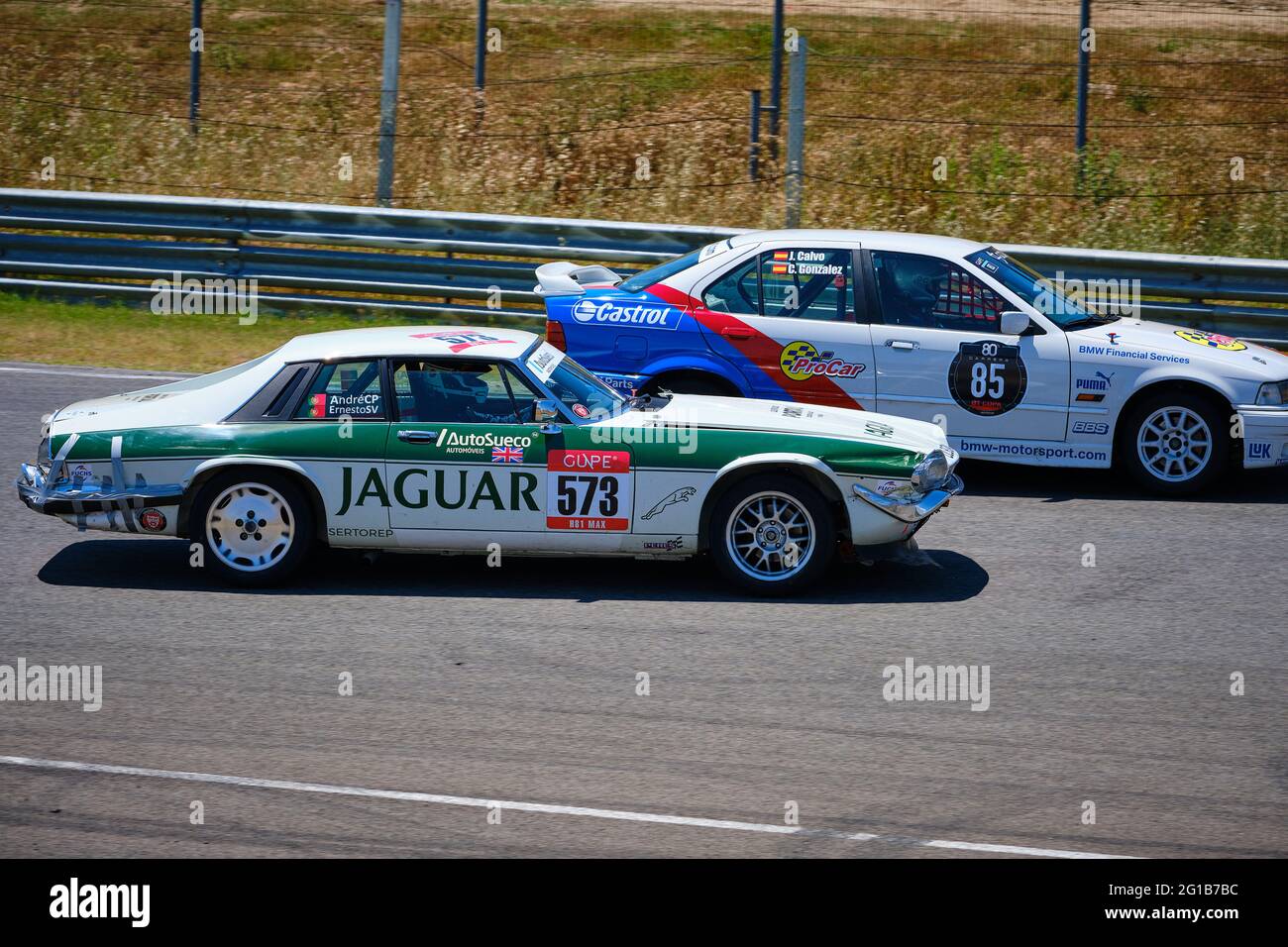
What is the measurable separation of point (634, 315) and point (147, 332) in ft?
20.5

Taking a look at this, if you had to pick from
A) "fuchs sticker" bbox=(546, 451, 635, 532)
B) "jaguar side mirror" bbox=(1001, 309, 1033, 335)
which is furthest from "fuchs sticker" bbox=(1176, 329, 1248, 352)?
→ "fuchs sticker" bbox=(546, 451, 635, 532)

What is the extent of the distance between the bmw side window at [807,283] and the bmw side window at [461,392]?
2.74 metres

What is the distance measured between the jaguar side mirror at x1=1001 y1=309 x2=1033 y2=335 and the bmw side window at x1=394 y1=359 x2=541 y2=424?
3.57 metres

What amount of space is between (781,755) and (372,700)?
5.99 feet

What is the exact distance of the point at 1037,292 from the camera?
10.0m

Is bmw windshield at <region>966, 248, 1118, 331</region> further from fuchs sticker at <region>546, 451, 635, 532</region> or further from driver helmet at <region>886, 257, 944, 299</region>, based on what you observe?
fuchs sticker at <region>546, 451, 635, 532</region>

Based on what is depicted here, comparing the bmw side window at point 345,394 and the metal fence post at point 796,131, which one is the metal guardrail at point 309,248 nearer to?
the metal fence post at point 796,131

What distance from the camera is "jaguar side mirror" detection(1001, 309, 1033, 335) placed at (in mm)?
9630

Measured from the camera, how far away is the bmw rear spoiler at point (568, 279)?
10242 millimetres

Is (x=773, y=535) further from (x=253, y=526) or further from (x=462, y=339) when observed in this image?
(x=253, y=526)

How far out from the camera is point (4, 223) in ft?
47.8

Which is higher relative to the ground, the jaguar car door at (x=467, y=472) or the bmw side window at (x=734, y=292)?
the bmw side window at (x=734, y=292)

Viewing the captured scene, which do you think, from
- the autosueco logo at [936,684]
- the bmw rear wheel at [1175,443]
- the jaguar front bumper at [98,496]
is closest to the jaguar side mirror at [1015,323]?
the bmw rear wheel at [1175,443]

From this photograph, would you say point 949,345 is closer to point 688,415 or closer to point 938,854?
point 688,415
